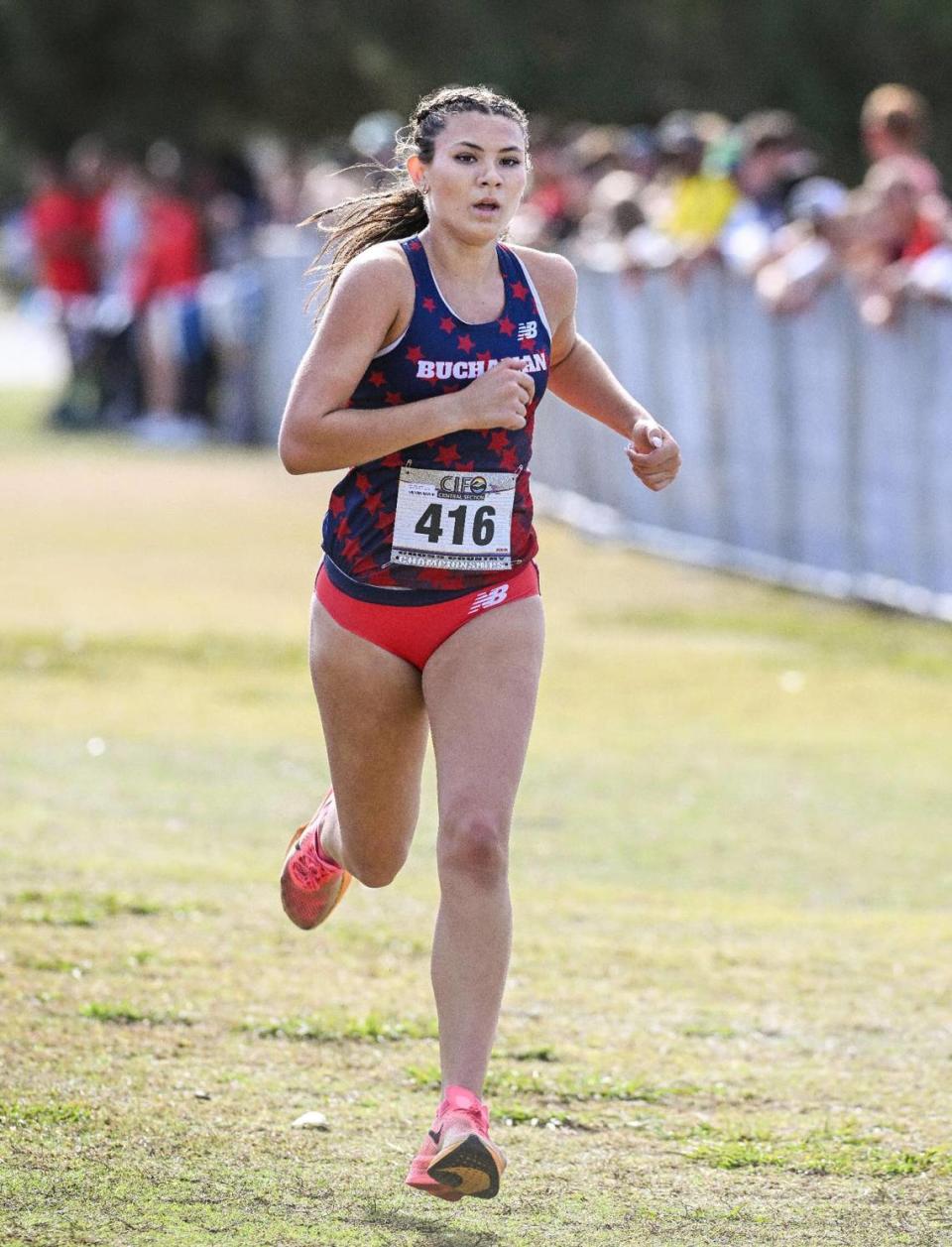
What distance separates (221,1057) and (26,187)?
45945 millimetres

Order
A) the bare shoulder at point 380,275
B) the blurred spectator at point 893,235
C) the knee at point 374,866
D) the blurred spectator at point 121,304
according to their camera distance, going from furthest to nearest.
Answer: the blurred spectator at point 121,304
the blurred spectator at point 893,235
the knee at point 374,866
the bare shoulder at point 380,275

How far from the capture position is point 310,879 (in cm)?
563

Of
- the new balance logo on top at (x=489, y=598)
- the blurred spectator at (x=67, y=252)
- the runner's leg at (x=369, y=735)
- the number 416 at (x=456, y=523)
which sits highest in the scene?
the blurred spectator at (x=67, y=252)

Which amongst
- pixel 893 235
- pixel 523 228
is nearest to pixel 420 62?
pixel 523 228

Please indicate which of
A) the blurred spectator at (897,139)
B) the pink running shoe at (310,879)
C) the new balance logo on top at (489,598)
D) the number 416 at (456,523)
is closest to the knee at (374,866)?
the pink running shoe at (310,879)

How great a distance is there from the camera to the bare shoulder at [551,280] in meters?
5.02

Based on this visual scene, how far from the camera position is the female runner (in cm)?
468

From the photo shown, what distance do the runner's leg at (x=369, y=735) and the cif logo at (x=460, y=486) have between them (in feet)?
1.13

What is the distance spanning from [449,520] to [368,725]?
1.53ft

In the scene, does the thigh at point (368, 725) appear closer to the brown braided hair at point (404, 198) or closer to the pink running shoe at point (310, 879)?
the pink running shoe at point (310, 879)

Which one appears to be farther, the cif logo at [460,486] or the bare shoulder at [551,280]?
the bare shoulder at [551,280]

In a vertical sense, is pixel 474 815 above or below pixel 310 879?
above

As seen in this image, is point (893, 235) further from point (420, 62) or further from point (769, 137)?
point (420, 62)

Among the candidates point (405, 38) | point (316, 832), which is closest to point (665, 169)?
point (316, 832)
